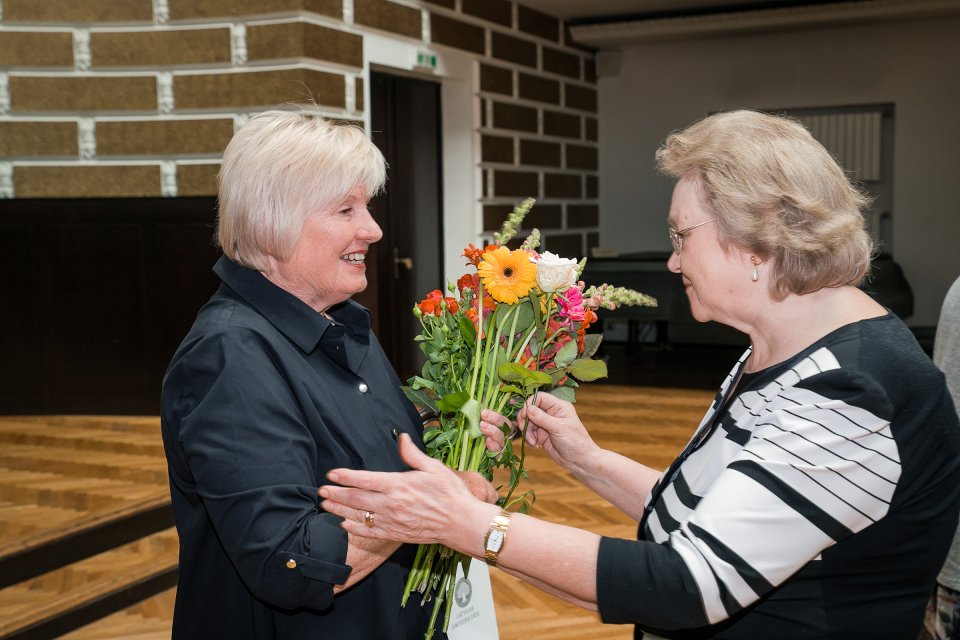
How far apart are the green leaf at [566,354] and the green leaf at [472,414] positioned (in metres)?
0.19

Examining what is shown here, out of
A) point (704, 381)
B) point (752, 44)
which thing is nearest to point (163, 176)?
point (704, 381)

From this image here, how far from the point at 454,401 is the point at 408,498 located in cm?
29

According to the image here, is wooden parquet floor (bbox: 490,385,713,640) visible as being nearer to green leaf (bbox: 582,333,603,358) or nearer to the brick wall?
green leaf (bbox: 582,333,603,358)

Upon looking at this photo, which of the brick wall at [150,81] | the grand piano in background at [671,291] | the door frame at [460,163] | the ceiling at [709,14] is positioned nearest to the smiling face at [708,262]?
the brick wall at [150,81]

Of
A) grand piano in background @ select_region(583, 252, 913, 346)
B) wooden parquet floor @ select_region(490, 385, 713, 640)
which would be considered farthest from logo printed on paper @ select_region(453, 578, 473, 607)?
grand piano in background @ select_region(583, 252, 913, 346)

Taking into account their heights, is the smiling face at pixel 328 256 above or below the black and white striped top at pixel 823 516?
above

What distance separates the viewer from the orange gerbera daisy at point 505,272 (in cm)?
174

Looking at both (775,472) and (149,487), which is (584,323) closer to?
(775,472)

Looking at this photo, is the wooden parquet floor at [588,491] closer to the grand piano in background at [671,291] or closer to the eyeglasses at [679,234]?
the grand piano in background at [671,291]

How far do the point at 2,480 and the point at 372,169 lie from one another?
3.84 m

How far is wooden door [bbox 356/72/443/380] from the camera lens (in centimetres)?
776

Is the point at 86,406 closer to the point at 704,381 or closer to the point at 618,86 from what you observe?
the point at 704,381

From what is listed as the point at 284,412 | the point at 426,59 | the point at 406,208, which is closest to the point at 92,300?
the point at 406,208

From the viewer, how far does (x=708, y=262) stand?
62.4 inches
